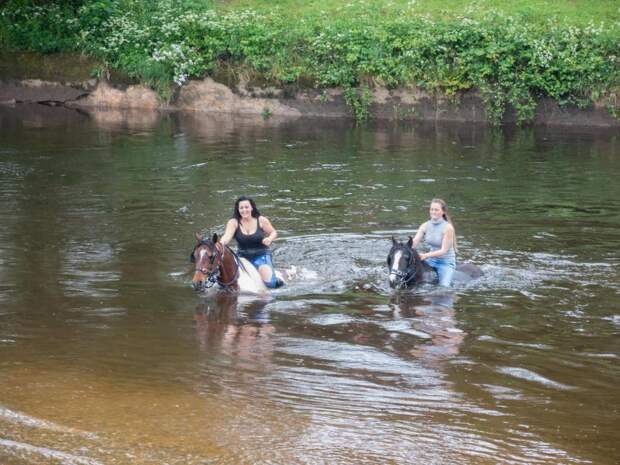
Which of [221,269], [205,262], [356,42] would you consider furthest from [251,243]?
[356,42]

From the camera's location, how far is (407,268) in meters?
13.0

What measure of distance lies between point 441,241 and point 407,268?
33.9 inches

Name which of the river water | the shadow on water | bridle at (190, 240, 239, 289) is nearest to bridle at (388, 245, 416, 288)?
the shadow on water

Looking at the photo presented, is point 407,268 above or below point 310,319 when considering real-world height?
above

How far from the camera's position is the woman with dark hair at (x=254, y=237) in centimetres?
1348

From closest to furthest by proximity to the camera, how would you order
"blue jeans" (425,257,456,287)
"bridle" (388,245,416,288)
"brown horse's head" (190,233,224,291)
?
"brown horse's head" (190,233,224,291) < "bridle" (388,245,416,288) < "blue jeans" (425,257,456,287)

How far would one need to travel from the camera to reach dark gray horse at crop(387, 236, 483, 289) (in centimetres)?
1288

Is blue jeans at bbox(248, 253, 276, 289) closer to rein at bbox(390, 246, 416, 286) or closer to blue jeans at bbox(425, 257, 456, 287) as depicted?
rein at bbox(390, 246, 416, 286)

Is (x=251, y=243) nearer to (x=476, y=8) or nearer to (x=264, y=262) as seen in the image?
(x=264, y=262)

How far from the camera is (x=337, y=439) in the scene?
813 centimetres

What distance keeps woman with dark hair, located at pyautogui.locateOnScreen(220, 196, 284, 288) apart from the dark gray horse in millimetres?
1676

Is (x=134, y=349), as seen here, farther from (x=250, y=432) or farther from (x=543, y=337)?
(x=543, y=337)

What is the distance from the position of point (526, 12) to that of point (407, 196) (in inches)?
549

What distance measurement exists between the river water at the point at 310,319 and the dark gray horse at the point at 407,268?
232mm
